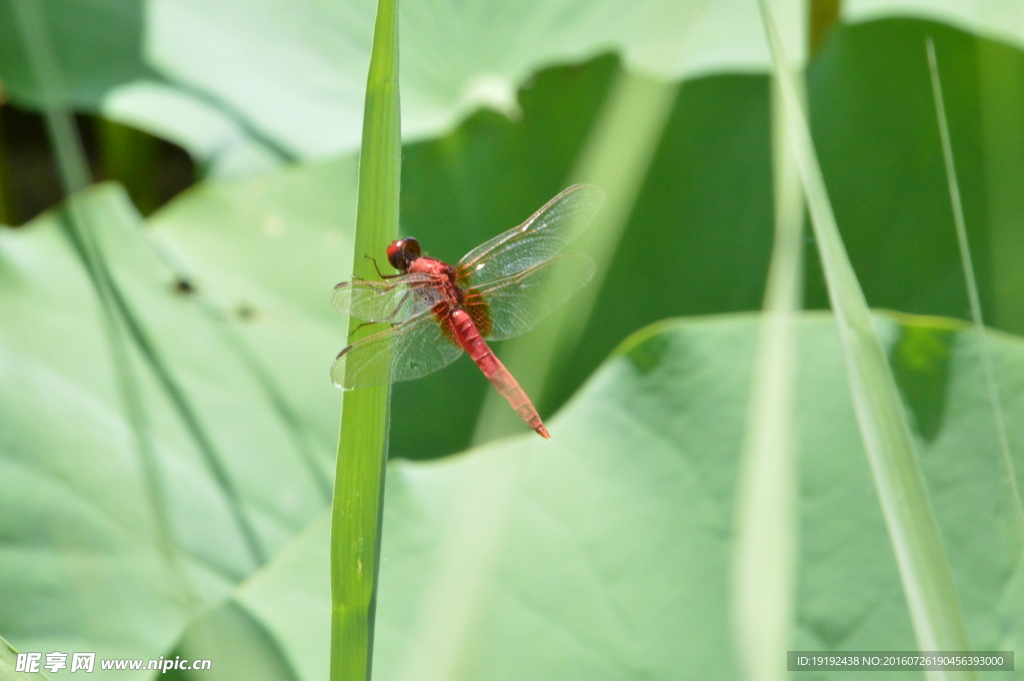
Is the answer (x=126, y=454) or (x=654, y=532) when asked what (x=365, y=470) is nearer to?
(x=654, y=532)

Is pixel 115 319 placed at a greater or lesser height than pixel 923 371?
greater

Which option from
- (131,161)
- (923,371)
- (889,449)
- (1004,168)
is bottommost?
(889,449)

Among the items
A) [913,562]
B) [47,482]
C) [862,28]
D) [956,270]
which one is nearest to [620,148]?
[862,28]

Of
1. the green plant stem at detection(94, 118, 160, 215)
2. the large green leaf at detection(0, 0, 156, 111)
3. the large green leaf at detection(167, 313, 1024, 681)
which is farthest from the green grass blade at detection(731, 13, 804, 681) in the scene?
the green plant stem at detection(94, 118, 160, 215)

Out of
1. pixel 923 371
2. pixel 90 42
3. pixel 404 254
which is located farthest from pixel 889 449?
pixel 90 42

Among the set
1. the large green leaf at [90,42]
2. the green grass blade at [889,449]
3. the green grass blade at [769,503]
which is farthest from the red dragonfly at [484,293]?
the large green leaf at [90,42]

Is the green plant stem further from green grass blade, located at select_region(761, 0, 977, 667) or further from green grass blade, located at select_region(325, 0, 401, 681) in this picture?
green grass blade, located at select_region(761, 0, 977, 667)
